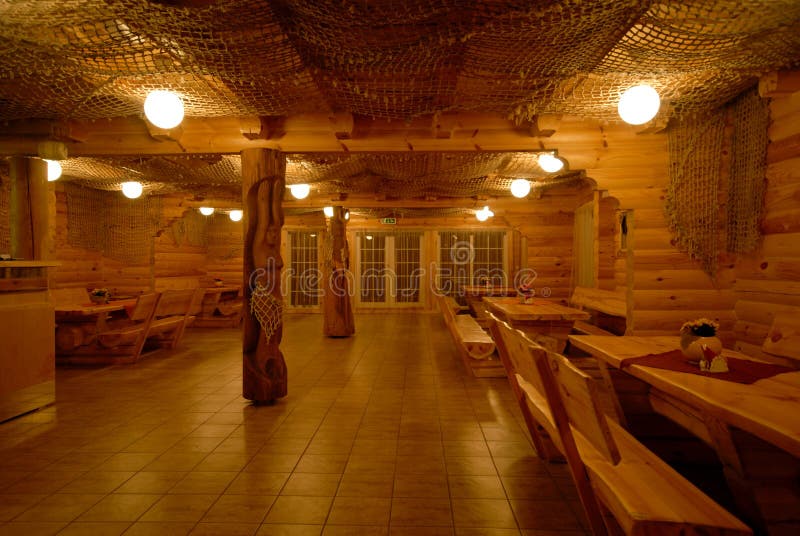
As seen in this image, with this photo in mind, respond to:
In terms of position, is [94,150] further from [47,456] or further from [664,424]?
[664,424]

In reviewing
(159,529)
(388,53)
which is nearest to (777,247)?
(388,53)

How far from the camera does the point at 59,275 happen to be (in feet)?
23.7

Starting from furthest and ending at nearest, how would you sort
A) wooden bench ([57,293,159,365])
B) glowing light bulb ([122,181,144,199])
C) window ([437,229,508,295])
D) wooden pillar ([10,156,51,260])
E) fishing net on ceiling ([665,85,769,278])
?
window ([437,229,508,295]), glowing light bulb ([122,181,144,199]), wooden bench ([57,293,159,365]), wooden pillar ([10,156,51,260]), fishing net on ceiling ([665,85,769,278])

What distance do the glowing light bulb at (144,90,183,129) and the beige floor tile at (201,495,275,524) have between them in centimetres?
254

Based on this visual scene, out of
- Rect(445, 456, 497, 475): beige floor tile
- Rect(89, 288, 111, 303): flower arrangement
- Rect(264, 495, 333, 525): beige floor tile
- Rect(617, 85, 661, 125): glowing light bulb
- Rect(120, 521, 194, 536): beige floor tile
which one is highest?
Rect(617, 85, 661, 125): glowing light bulb

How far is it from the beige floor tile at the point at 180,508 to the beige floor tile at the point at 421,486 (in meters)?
0.99

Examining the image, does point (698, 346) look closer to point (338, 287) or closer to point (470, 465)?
point (470, 465)

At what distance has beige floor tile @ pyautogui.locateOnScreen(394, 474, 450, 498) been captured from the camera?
241cm

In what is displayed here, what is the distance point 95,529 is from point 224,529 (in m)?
0.61

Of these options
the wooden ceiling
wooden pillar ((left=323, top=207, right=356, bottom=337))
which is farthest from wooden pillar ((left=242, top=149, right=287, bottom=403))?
wooden pillar ((left=323, top=207, right=356, bottom=337))

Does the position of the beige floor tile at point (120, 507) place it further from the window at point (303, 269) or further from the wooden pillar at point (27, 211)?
the window at point (303, 269)

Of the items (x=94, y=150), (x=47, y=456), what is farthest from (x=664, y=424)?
(x=94, y=150)

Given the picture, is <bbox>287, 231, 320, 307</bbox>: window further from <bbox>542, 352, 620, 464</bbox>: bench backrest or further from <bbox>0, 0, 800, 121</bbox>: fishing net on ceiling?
<bbox>542, 352, 620, 464</bbox>: bench backrest

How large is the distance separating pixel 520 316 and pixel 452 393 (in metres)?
1.19
